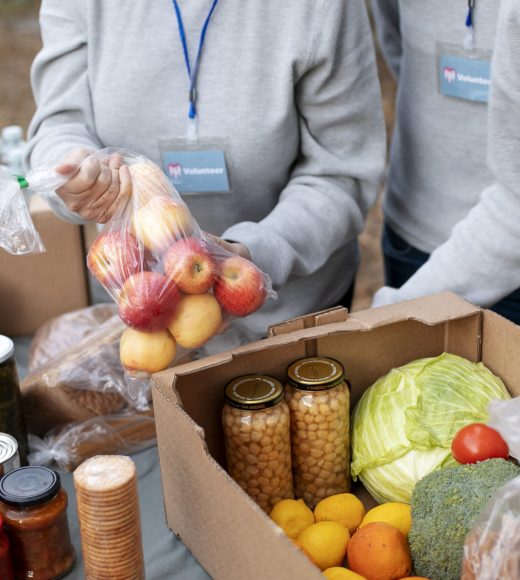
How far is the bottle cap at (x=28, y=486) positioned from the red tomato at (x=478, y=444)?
0.49 metres

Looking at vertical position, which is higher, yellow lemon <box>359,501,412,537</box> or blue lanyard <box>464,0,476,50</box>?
blue lanyard <box>464,0,476,50</box>

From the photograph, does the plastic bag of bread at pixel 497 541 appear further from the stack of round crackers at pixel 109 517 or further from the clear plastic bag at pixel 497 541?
the stack of round crackers at pixel 109 517

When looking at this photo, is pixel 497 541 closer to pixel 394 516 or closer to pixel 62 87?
pixel 394 516

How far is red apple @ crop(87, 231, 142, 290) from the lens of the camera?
39.2 inches

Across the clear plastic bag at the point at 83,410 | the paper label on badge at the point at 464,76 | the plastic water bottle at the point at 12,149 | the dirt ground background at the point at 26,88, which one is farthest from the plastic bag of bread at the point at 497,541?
the dirt ground background at the point at 26,88

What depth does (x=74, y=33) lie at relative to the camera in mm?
1327

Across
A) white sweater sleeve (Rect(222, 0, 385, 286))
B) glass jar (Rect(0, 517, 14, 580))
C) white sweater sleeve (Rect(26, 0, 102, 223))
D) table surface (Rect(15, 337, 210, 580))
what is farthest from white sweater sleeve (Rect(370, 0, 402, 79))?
glass jar (Rect(0, 517, 14, 580))

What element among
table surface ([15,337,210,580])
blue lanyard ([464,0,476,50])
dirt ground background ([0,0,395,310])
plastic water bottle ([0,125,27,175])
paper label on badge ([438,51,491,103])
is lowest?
dirt ground background ([0,0,395,310])

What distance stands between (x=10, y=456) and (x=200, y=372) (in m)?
0.25

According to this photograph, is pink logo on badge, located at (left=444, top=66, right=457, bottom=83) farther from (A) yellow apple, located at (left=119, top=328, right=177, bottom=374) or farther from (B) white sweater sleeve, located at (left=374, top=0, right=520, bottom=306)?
(A) yellow apple, located at (left=119, top=328, right=177, bottom=374)

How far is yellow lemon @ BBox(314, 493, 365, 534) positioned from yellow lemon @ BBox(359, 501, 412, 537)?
0.6 inches

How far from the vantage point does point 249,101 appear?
4.21 feet

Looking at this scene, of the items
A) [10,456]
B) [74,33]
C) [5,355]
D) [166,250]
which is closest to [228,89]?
[74,33]

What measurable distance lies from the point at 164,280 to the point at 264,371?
22 cm
